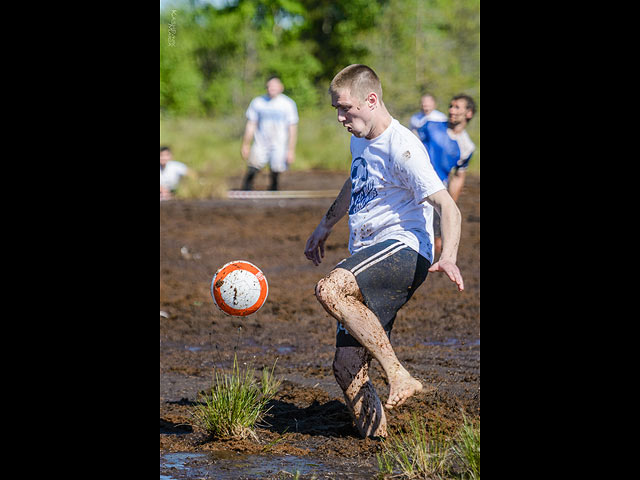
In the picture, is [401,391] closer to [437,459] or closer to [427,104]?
[437,459]

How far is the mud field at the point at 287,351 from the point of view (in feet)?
17.3

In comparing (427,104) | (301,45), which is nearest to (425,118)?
(427,104)

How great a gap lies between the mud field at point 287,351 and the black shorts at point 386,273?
0.86 m

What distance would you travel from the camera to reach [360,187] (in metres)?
5.21

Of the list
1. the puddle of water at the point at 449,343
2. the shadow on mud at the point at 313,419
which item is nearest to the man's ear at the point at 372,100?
the shadow on mud at the point at 313,419

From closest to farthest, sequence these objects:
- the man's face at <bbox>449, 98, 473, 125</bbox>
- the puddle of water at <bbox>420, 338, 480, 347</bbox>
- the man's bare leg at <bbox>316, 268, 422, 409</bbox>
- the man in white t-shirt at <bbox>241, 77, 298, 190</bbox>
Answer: the man's bare leg at <bbox>316, 268, 422, 409</bbox> < the puddle of water at <bbox>420, 338, 480, 347</bbox> < the man's face at <bbox>449, 98, 473, 125</bbox> < the man in white t-shirt at <bbox>241, 77, 298, 190</bbox>

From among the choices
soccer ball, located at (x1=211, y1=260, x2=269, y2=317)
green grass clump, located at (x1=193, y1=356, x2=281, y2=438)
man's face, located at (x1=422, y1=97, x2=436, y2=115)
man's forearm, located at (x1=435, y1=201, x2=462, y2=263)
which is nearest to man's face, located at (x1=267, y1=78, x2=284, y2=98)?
man's face, located at (x1=422, y1=97, x2=436, y2=115)

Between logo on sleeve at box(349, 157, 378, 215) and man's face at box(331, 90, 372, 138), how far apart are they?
0.63 feet

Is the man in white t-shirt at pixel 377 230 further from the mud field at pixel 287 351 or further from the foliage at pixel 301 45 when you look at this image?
the foliage at pixel 301 45

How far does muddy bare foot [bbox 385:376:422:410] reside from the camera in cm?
464

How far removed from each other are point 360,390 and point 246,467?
0.76 m

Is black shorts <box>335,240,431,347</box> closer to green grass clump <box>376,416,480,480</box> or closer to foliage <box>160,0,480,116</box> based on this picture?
green grass clump <box>376,416,480,480</box>
